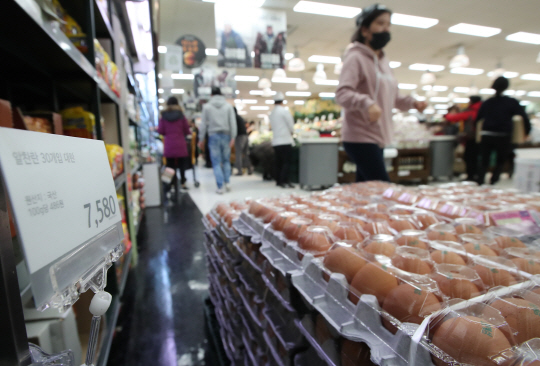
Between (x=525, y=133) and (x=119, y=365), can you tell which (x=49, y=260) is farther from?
(x=525, y=133)

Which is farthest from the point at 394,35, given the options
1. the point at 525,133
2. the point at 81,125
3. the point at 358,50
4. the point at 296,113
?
the point at 81,125

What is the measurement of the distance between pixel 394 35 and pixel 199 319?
8935 millimetres

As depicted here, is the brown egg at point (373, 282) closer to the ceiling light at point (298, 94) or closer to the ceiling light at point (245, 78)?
the ceiling light at point (245, 78)

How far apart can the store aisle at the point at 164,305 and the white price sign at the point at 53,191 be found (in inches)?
48.2

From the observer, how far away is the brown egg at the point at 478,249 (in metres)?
0.78

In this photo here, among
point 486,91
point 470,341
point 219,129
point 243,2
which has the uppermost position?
point 486,91

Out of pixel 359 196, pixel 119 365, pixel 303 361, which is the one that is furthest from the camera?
pixel 359 196

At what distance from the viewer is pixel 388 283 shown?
608 millimetres

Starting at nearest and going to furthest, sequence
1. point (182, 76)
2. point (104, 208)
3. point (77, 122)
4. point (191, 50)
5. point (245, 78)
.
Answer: point (104, 208)
point (77, 122)
point (191, 50)
point (182, 76)
point (245, 78)

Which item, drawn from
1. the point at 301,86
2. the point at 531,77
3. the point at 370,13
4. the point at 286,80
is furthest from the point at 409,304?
the point at 531,77

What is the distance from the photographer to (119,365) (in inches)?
51.1

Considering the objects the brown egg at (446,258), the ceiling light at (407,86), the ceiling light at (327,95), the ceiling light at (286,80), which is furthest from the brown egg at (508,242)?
the ceiling light at (327,95)

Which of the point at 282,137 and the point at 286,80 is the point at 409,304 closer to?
the point at 282,137

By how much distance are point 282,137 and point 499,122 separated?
3.37 meters
